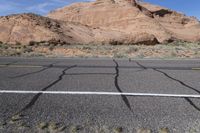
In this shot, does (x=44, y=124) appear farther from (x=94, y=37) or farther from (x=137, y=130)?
(x=94, y=37)

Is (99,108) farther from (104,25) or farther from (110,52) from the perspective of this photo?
(104,25)

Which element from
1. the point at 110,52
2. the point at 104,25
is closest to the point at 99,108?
the point at 110,52

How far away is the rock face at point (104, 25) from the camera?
37969mm

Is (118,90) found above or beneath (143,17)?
beneath

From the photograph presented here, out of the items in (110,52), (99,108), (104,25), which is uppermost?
(104,25)

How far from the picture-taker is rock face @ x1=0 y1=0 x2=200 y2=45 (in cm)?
3797

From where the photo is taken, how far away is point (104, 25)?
53750mm

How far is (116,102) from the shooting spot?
5934 millimetres

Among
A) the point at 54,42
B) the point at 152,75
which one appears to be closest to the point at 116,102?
the point at 152,75

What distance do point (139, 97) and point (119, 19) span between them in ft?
158

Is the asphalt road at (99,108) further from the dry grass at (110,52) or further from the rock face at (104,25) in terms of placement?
the rock face at (104,25)

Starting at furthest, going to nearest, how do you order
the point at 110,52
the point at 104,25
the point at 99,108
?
the point at 104,25 → the point at 110,52 → the point at 99,108

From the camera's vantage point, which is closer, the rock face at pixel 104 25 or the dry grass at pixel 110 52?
the dry grass at pixel 110 52

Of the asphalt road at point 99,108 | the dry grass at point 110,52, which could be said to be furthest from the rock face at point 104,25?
the asphalt road at point 99,108
